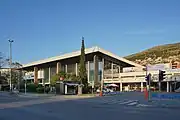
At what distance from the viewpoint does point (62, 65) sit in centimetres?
9569

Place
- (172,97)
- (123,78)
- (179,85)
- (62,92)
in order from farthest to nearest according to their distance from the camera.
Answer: (123,78), (179,85), (62,92), (172,97)

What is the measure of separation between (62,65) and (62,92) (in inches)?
1364

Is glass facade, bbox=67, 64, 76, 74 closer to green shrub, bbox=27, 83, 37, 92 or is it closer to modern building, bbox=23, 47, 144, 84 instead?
modern building, bbox=23, 47, 144, 84

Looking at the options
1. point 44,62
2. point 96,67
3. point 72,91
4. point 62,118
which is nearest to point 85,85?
point 72,91

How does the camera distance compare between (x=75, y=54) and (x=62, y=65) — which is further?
(x=62, y=65)

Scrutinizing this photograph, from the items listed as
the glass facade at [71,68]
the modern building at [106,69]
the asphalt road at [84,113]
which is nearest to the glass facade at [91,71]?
the modern building at [106,69]

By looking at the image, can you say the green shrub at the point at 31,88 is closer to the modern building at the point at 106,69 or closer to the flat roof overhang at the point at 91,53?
the modern building at the point at 106,69

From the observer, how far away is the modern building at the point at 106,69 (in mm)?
84669

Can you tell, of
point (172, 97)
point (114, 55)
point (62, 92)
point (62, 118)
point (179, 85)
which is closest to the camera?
point (62, 118)

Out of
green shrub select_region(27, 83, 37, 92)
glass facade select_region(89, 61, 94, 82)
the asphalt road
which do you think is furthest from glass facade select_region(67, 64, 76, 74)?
the asphalt road

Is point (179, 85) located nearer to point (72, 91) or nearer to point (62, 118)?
point (72, 91)

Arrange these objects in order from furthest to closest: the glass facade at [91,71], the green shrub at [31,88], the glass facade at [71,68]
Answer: the glass facade at [71,68] → the glass facade at [91,71] → the green shrub at [31,88]

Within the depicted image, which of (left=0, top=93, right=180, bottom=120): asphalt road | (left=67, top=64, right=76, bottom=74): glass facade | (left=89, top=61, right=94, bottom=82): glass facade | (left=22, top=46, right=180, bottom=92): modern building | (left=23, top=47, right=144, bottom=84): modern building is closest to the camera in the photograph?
(left=0, top=93, right=180, bottom=120): asphalt road

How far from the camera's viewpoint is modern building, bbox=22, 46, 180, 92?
278 feet
